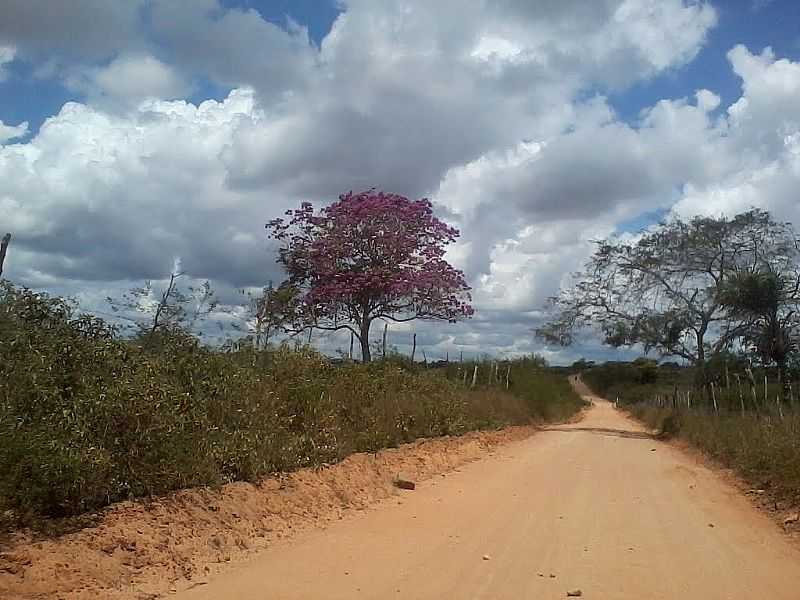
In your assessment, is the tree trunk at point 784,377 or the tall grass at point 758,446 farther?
the tree trunk at point 784,377

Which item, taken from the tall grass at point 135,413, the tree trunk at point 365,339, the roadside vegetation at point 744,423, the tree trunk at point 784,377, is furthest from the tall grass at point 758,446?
the tree trunk at point 365,339

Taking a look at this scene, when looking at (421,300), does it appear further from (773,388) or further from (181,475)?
(181,475)

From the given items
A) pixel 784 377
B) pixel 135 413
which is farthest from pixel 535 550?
pixel 784 377

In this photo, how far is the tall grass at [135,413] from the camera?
6.56 metres

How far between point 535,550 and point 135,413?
426cm

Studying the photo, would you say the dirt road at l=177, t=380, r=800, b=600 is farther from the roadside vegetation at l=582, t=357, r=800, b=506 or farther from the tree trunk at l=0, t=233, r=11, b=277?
the tree trunk at l=0, t=233, r=11, b=277

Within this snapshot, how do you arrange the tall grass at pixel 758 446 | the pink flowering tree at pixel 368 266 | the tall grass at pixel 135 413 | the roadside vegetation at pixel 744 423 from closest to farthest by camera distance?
the tall grass at pixel 135 413, the tall grass at pixel 758 446, the roadside vegetation at pixel 744 423, the pink flowering tree at pixel 368 266

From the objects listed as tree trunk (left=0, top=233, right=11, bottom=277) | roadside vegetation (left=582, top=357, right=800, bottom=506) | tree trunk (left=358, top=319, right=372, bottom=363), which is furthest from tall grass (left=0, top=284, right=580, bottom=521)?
tree trunk (left=358, top=319, right=372, bottom=363)

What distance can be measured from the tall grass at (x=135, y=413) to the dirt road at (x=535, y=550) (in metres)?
1.35

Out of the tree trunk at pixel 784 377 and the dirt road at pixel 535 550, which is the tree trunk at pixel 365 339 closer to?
the dirt road at pixel 535 550

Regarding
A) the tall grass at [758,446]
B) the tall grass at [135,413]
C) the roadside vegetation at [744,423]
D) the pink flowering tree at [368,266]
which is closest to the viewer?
the tall grass at [135,413]

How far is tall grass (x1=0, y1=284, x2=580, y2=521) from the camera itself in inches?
258

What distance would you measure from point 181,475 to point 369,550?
2099 millimetres

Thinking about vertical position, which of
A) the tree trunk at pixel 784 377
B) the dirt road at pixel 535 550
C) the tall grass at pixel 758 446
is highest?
the tree trunk at pixel 784 377
